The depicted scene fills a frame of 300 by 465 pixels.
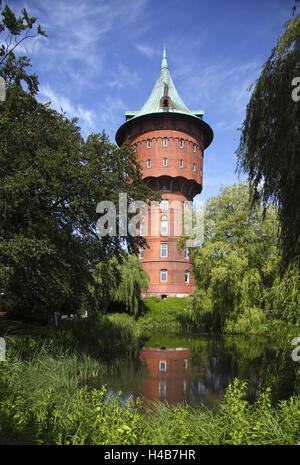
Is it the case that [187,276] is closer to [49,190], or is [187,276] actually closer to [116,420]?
[49,190]

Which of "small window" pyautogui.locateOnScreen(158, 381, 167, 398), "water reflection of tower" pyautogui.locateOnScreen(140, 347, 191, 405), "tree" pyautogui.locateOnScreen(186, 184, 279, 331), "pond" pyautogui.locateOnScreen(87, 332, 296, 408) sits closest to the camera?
"pond" pyautogui.locateOnScreen(87, 332, 296, 408)

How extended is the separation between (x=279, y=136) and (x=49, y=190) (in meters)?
6.03

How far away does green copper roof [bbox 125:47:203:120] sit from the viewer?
3864 centimetres

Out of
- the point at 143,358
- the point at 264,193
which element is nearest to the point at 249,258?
the point at 143,358

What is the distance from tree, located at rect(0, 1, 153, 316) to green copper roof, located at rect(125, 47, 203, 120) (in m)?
29.1

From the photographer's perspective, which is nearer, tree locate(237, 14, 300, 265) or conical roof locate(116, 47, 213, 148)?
tree locate(237, 14, 300, 265)

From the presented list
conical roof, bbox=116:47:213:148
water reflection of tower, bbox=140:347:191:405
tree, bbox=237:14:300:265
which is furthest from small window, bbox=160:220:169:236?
tree, bbox=237:14:300:265

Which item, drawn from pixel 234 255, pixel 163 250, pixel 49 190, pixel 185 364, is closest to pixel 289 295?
pixel 49 190

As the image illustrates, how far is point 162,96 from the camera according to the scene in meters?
39.7

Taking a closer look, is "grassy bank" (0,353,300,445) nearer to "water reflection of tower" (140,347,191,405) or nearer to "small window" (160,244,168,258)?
"water reflection of tower" (140,347,191,405)

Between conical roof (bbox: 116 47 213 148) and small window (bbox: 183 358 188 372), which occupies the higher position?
conical roof (bbox: 116 47 213 148)

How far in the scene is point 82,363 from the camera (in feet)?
34.1

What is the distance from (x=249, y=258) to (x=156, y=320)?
1096cm

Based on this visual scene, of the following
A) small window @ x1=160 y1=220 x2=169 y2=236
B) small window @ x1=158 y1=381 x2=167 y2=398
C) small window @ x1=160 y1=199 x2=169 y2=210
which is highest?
small window @ x1=160 y1=199 x2=169 y2=210
